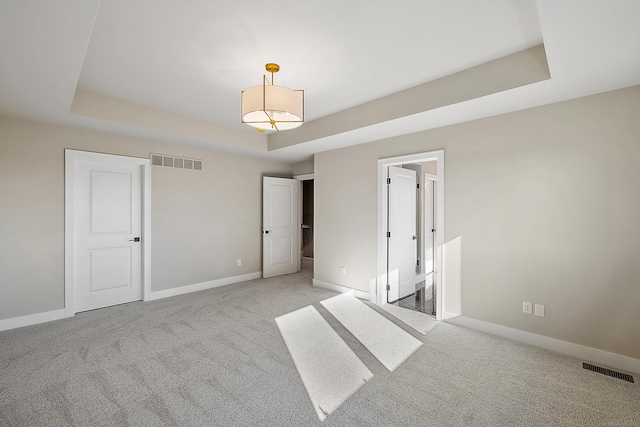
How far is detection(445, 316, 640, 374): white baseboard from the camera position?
2.51 meters

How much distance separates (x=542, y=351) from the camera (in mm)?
2834

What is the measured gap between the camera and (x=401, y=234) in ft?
15.1

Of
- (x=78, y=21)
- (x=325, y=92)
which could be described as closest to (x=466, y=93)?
(x=325, y=92)

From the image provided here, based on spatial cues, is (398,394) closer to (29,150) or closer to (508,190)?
(508,190)

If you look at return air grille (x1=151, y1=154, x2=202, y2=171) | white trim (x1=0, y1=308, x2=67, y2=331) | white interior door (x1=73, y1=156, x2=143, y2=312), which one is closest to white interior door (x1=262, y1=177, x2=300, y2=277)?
return air grille (x1=151, y1=154, x2=202, y2=171)

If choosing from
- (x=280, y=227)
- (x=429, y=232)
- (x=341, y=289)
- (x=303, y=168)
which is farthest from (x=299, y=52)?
(x=429, y=232)

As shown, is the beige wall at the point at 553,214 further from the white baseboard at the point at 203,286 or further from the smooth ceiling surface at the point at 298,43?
the white baseboard at the point at 203,286

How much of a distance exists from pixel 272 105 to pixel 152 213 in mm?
3180

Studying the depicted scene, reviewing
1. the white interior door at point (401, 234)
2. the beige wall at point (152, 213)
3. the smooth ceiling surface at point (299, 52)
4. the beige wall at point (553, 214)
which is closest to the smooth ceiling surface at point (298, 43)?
the smooth ceiling surface at point (299, 52)

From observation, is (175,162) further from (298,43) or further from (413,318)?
(413,318)

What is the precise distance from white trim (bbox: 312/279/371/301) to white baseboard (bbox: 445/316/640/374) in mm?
1402

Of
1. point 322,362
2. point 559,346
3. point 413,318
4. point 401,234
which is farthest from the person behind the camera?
point 401,234

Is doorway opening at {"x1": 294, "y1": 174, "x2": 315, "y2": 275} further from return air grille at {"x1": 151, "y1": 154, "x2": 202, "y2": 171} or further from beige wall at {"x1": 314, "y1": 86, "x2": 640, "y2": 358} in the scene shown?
beige wall at {"x1": 314, "y1": 86, "x2": 640, "y2": 358}

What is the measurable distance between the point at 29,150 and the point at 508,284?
5.77m
